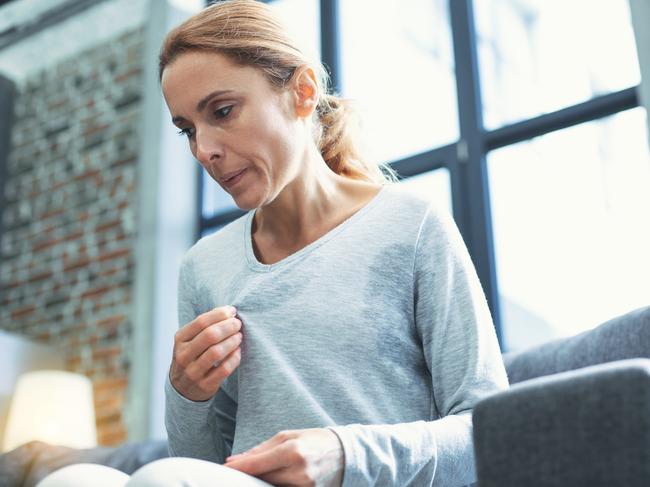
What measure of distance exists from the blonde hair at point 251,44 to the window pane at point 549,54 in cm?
212

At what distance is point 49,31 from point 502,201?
2.92 metres

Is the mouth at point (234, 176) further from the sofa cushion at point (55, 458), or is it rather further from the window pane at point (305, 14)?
the window pane at point (305, 14)

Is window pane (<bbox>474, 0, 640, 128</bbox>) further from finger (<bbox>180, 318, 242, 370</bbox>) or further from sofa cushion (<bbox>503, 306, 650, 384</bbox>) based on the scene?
finger (<bbox>180, 318, 242, 370</bbox>)

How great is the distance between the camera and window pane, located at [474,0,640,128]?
3.47m

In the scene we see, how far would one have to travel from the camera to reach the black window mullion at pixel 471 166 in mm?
3438

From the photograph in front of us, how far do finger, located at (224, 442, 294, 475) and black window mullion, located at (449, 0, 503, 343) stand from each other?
2.49 m

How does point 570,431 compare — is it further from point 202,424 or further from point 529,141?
point 529,141

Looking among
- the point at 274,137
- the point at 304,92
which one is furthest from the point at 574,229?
the point at 274,137

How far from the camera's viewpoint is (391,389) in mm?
1239

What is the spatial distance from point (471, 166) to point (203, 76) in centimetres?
244

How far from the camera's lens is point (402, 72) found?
4094mm

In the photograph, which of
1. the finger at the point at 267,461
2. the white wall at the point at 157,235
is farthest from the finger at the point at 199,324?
the white wall at the point at 157,235

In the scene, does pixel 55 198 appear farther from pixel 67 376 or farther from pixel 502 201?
pixel 502 201

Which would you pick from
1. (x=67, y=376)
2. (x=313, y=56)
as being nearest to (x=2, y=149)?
(x=67, y=376)
